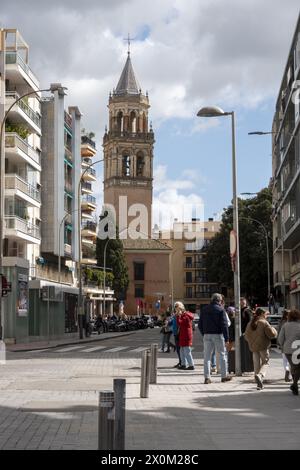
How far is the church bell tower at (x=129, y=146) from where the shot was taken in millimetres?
121250

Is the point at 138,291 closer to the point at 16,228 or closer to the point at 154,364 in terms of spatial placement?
the point at 16,228

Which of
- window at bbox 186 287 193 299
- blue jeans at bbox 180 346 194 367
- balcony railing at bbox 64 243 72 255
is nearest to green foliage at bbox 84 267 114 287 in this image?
balcony railing at bbox 64 243 72 255

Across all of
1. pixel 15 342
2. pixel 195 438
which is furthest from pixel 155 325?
pixel 195 438

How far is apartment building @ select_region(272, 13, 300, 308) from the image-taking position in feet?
160

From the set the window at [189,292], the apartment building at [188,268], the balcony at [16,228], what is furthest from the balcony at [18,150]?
the window at [189,292]

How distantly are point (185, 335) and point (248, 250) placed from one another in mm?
59351

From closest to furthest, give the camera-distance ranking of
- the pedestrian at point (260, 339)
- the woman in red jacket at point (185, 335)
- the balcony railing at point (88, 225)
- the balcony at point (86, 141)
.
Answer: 1. the pedestrian at point (260, 339)
2. the woman in red jacket at point (185, 335)
3. the balcony at point (86, 141)
4. the balcony railing at point (88, 225)

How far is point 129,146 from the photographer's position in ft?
400

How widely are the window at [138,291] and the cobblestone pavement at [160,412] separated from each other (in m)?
102

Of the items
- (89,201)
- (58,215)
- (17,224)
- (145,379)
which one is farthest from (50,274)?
(145,379)

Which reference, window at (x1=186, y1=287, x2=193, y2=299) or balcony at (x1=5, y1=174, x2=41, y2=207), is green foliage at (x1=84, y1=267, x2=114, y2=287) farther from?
window at (x1=186, y1=287, x2=193, y2=299)

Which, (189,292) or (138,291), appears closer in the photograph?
(138,291)

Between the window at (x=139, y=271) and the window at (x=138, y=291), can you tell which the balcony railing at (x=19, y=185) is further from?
the window at (x=139, y=271)

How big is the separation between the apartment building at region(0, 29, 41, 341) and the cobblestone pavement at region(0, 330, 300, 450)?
21021mm
